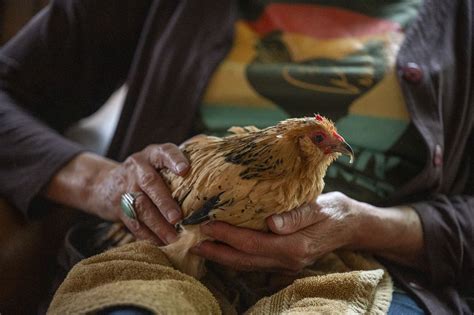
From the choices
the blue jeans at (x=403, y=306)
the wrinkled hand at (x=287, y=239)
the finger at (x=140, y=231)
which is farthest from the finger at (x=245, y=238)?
the blue jeans at (x=403, y=306)

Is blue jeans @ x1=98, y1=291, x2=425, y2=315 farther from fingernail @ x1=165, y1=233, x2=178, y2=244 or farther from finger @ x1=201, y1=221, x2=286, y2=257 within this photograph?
fingernail @ x1=165, y1=233, x2=178, y2=244

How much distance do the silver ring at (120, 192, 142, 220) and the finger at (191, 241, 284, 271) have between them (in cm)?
13

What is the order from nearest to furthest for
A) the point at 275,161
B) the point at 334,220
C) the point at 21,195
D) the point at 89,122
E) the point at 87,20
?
1. the point at 275,161
2. the point at 334,220
3. the point at 21,195
4. the point at 87,20
5. the point at 89,122

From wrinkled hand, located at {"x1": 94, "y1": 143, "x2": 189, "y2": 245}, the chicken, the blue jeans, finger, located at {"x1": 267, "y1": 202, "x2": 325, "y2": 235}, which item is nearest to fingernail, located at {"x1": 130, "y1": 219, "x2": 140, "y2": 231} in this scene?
wrinkled hand, located at {"x1": 94, "y1": 143, "x2": 189, "y2": 245}

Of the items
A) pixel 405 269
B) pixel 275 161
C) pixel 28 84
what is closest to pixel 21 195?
pixel 28 84

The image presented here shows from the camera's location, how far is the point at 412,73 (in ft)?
3.07

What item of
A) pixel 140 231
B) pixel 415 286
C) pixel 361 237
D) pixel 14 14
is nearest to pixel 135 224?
pixel 140 231

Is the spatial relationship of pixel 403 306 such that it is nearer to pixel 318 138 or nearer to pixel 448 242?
pixel 448 242

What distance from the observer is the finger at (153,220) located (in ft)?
2.53

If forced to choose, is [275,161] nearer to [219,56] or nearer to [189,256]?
[189,256]

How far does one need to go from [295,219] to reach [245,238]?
0.08 metres

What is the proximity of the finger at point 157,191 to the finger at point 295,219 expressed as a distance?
0.13 m

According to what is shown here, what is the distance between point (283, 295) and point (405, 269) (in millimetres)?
296

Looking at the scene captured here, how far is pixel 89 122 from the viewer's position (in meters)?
1.21
